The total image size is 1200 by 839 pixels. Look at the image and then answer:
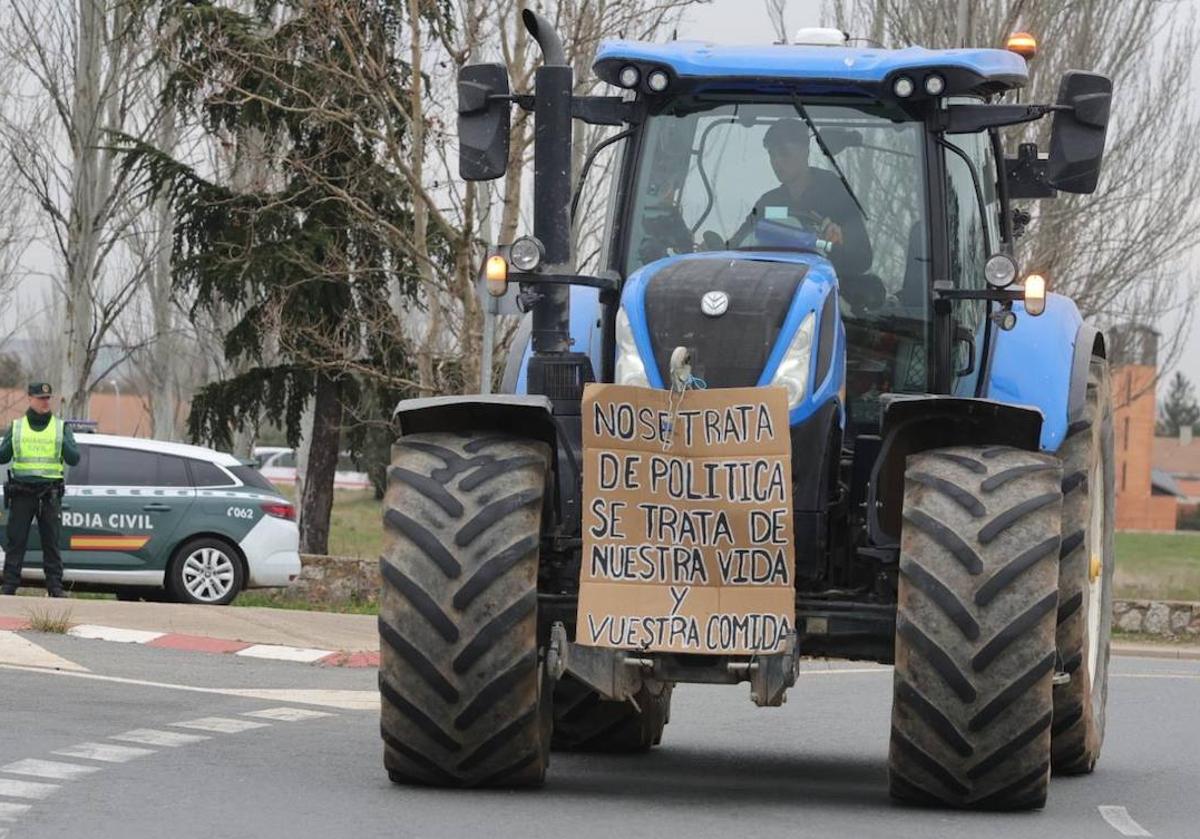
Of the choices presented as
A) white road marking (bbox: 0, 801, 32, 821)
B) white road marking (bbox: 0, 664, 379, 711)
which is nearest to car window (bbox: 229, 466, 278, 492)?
white road marking (bbox: 0, 664, 379, 711)

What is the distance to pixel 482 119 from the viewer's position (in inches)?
383

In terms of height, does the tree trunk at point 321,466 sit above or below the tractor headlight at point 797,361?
below

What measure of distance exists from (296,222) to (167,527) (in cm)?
745

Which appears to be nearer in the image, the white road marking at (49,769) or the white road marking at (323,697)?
the white road marking at (49,769)

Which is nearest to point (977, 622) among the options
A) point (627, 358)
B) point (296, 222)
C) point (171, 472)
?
point (627, 358)

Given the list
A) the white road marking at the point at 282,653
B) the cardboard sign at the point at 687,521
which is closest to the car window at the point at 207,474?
the white road marking at the point at 282,653

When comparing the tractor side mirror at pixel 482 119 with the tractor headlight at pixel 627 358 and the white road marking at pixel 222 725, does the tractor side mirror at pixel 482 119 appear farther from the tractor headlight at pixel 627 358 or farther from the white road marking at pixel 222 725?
the white road marking at pixel 222 725

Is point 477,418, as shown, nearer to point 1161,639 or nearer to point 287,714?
point 287,714

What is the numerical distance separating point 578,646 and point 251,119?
2090 cm

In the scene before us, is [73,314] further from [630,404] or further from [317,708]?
[630,404]

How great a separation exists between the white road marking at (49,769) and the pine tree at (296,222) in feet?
51.6

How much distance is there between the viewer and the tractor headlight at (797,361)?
9023 millimetres

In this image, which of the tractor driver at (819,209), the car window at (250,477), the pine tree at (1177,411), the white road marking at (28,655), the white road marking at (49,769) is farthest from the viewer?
the pine tree at (1177,411)

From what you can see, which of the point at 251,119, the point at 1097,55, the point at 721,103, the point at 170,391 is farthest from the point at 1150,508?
the point at 721,103
